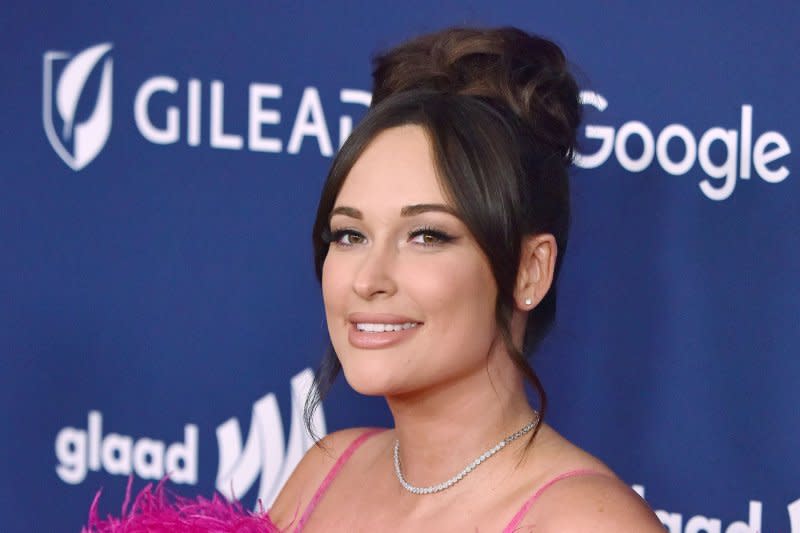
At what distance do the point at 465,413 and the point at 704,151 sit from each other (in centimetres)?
64

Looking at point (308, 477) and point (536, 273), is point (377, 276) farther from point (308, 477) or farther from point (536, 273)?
point (308, 477)

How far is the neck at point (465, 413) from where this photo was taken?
1547mm

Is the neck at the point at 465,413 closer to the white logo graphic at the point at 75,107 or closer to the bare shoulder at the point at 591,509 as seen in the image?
the bare shoulder at the point at 591,509

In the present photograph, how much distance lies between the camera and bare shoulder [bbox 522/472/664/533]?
137cm

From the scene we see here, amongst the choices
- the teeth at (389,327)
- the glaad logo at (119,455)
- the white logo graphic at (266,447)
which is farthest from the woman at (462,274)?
the glaad logo at (119,455)

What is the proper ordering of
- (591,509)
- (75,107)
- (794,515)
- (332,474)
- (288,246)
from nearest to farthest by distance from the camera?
(591,509) → (332,474) → (794,515) → (288,246) → (75,107)

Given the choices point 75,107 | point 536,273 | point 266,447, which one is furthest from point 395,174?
point 75,107

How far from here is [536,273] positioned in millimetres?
1547

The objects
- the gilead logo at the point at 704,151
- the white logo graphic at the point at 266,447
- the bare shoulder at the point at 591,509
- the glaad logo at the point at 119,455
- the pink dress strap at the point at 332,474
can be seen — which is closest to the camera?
the bare shoulder at the point at 591,509

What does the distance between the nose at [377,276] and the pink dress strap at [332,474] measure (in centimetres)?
40

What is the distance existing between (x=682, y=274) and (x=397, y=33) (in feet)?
2.15

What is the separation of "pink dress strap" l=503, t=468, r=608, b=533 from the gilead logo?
627mm

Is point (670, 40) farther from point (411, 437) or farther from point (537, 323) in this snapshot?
point (411, 437)

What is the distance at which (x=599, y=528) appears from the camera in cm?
136
